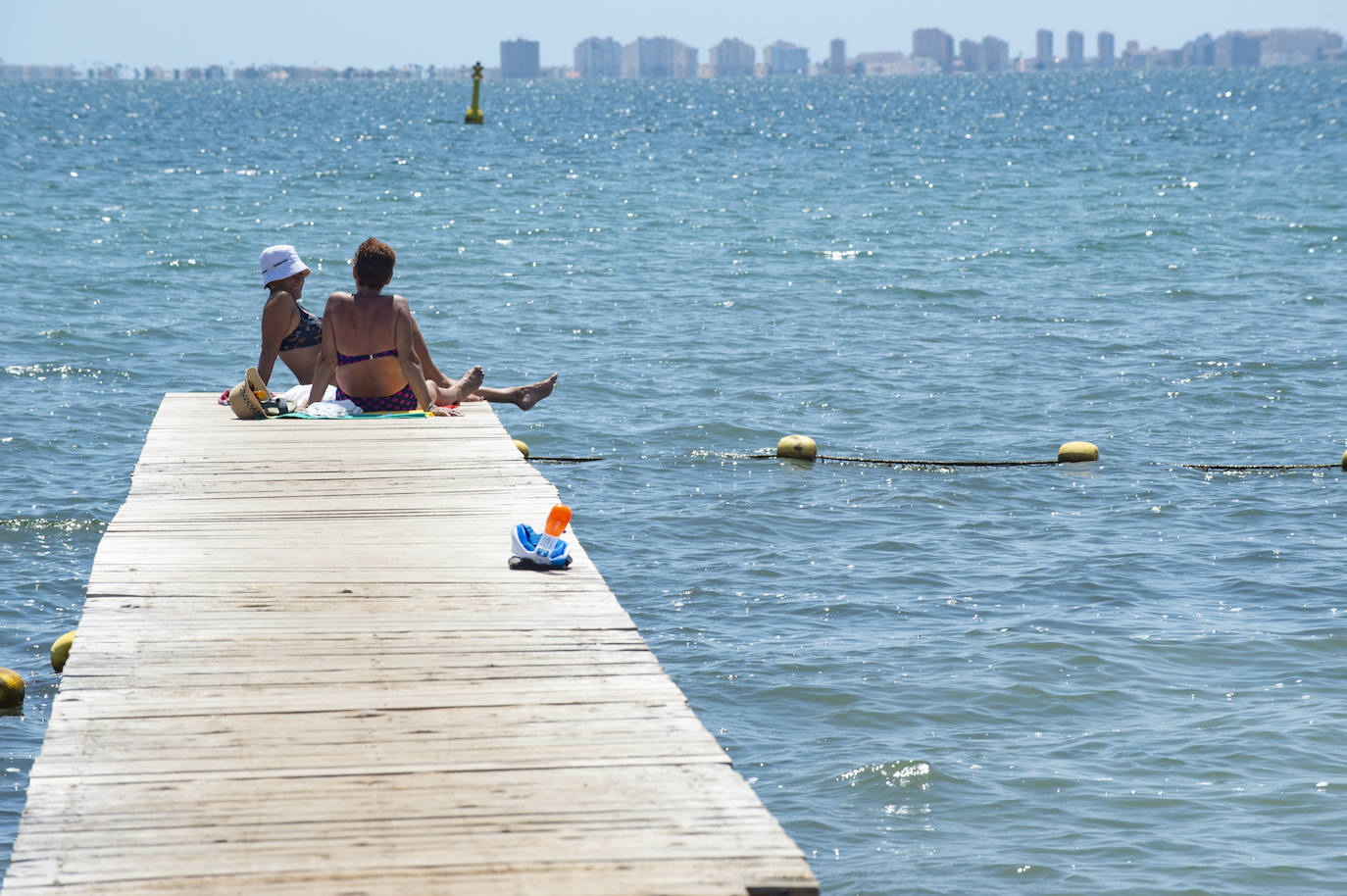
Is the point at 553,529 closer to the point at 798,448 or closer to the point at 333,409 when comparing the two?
the point at 333,409

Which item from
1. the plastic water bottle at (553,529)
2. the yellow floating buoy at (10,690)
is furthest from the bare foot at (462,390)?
the plastic water bottle at (553,529)

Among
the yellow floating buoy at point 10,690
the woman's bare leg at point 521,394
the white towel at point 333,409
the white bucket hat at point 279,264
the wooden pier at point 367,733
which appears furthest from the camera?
the woman's bare leg at point 521,394

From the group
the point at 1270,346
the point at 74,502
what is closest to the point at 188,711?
the point at 74,502

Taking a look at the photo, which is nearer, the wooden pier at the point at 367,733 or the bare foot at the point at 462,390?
the wooden pier at the point at 367,733

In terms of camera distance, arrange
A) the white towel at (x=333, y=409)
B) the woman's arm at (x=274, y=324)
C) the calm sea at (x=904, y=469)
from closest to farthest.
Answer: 1. the calm sea at (x=904, y=469)
2. the white towel at (x=333, y=409)
3. the woman's arm at (x=274, y=324)

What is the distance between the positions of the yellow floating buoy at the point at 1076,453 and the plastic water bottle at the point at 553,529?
727 centimetres

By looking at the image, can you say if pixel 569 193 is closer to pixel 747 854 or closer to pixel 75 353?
pixel 75 353

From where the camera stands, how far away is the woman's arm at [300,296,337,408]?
9.27 m

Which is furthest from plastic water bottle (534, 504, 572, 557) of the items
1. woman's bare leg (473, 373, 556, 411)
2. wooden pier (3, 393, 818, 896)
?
woman's bare leg (473, 373, 556, 411)

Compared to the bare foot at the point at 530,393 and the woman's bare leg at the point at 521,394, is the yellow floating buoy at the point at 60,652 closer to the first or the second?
the woman's bare leg at the point at 521,394

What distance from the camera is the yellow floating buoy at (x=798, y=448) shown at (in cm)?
1255

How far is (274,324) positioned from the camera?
9852 millimetres

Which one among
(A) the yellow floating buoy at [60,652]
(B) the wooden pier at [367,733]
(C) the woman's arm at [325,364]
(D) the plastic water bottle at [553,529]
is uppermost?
(C) the woman's arm at [325,364]

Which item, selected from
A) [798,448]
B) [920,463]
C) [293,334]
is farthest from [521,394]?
[920,463]
